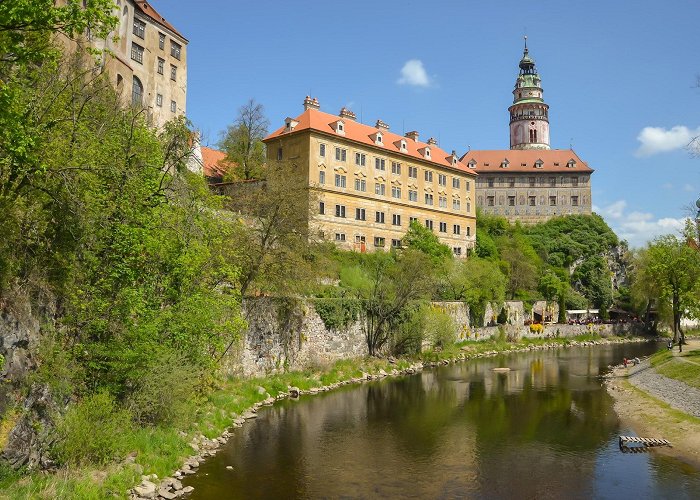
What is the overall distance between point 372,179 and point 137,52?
20.0m

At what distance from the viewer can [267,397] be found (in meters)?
23.3

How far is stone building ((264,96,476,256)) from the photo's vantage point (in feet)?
144

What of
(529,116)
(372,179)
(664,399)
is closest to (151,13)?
(372,179)

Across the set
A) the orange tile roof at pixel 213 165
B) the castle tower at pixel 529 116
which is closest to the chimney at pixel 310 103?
the orange tile roof at pixel 213 165

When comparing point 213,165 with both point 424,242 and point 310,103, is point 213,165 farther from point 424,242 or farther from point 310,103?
point 424,242

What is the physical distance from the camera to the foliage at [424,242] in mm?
47156

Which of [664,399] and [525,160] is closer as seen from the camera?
[664,399]

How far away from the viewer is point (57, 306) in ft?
45.1

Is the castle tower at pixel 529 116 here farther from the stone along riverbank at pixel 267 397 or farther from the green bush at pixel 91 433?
the green bush at pixel 91 433

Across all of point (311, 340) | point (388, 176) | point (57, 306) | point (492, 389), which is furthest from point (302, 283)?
point (388, 176)

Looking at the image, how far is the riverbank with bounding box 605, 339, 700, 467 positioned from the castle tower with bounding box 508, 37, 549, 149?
213ft

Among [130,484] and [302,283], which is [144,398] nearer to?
[130,484]

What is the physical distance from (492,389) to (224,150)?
3042 cm

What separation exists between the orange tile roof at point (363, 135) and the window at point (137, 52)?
11.5m
